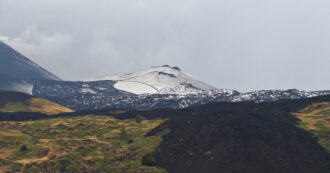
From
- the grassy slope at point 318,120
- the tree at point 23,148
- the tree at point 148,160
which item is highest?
the grassy slope at point 318,120

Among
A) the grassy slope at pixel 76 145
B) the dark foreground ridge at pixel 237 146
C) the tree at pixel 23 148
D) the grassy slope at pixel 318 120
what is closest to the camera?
the dark foreground ridge at pixel 237 146

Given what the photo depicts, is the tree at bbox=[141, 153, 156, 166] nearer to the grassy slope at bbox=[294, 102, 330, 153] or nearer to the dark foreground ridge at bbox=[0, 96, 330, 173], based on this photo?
the dark foreground ridge at bbox=[0, 96, 330, 173]

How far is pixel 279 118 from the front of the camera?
144m

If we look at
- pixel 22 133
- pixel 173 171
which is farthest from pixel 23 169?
pixel 22 133

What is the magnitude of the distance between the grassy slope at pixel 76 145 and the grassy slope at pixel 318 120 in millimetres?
43380

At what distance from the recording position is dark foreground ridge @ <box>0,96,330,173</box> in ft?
313

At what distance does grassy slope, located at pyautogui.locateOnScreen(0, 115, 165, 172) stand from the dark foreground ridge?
6723 millimetres

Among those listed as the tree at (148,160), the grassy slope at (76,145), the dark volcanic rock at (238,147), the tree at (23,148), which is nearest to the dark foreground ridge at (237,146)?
the dark volcanic rock at (238,147)

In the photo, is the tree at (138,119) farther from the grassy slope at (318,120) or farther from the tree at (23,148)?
the grassy slope at (318,120)

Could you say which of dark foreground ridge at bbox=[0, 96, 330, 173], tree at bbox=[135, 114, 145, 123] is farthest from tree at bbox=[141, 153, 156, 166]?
tree at bbox=[135, 114, 145, 123]

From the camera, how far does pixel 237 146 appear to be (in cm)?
10412

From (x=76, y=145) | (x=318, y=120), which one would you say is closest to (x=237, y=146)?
(x=318, y=120)

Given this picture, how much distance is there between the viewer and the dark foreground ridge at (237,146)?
313 ft

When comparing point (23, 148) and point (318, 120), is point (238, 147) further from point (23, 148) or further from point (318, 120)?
point (23, 148)
